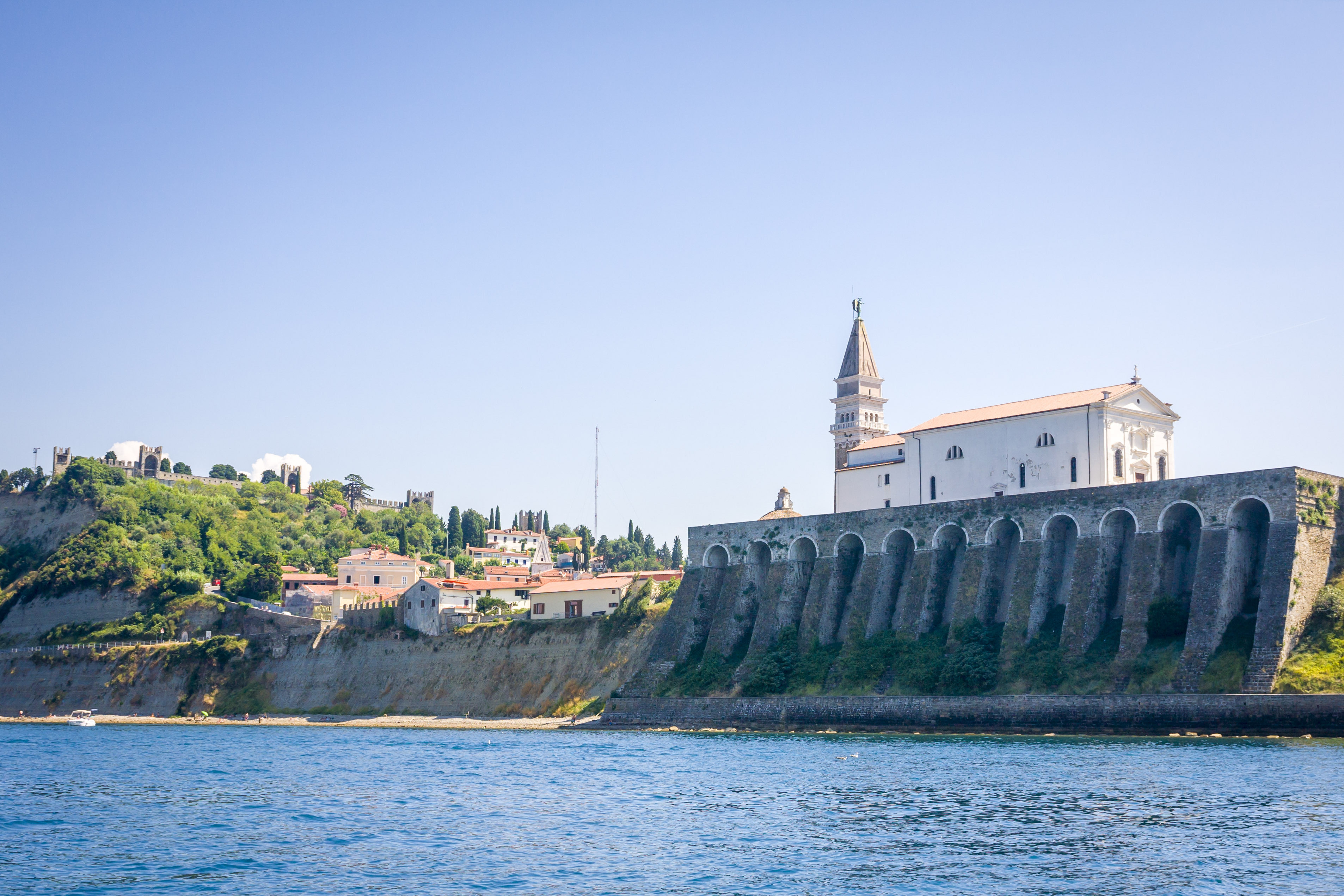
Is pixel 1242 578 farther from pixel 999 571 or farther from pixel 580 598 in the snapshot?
pixel 580 598

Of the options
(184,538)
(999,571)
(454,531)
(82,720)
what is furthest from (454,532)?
(999,571)

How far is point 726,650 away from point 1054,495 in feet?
68.9

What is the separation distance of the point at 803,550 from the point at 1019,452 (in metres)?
13.5

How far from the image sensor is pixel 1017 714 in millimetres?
53406

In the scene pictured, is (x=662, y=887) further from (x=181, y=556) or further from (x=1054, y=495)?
(x=181, y=556)

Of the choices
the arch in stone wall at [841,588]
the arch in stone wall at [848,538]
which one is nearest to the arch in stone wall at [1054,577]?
the arch in stone wall at [841,588]

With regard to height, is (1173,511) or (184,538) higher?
(184,538)

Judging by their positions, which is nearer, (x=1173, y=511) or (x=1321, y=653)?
(x=1321, y=653)

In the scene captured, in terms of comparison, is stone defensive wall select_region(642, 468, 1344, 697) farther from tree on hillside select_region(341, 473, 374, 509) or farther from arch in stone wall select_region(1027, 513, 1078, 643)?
tree on hillside select_region(341, 473, 374, 509)

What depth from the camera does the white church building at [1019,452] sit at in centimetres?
6644

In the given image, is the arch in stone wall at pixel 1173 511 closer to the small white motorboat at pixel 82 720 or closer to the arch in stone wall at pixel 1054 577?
the arch in stone wall at pixel 1054 577

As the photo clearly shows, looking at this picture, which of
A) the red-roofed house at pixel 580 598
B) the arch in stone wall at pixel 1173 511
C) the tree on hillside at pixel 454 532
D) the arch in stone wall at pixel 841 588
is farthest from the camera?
the tree on hillside at pixel 454 532

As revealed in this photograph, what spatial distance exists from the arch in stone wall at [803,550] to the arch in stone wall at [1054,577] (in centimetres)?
1502

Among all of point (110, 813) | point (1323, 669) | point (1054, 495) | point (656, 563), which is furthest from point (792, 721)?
point (656, 563)
